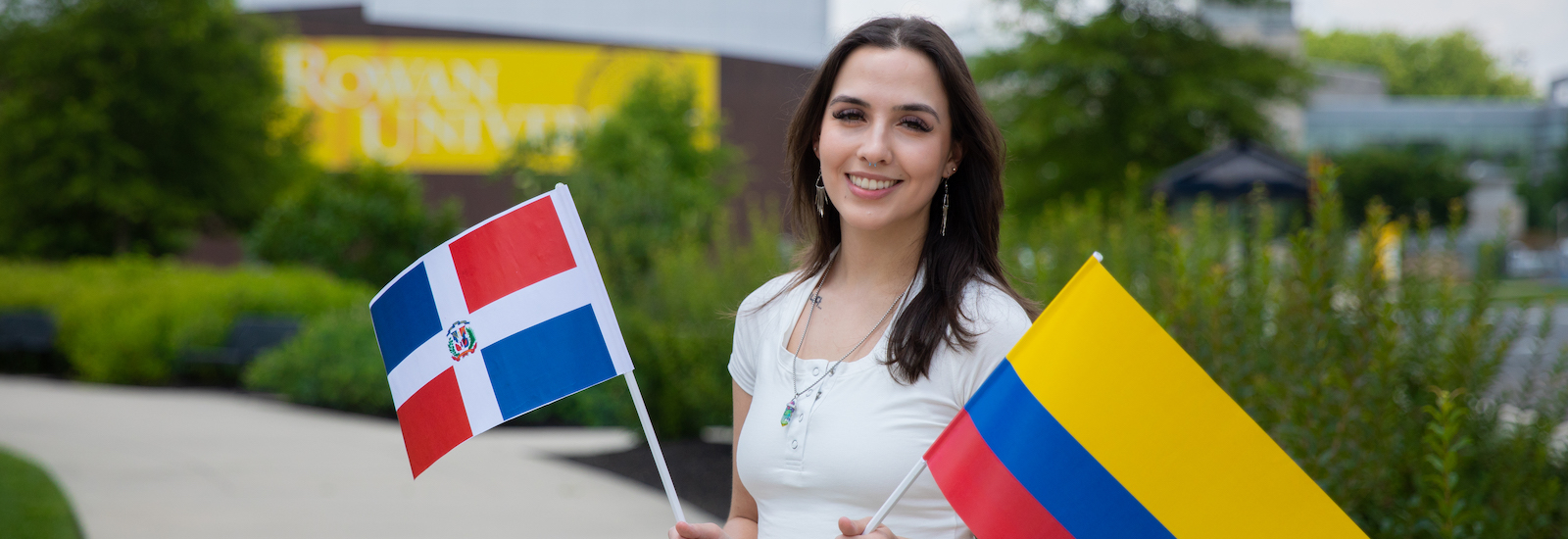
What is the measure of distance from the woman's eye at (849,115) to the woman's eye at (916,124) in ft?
0.25

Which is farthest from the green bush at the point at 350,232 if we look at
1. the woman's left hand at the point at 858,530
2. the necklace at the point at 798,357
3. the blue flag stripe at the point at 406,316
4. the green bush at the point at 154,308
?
the woman's left hand at the point at 858,530

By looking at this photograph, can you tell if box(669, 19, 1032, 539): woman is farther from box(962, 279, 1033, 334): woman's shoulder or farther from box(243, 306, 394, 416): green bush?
box(243, 306, 394, 416): green bush

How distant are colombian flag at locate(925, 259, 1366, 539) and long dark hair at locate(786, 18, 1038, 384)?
13 centimetres

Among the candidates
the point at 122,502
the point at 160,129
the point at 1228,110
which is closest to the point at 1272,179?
the point at 1228,110

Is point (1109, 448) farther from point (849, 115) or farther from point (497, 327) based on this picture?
point (497, 327)

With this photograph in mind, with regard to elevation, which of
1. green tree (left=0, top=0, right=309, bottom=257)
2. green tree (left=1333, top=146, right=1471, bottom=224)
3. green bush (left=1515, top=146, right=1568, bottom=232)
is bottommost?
green bush (left=1515, top=146, right=1568, bottom=232)

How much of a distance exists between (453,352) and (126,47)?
20.6m

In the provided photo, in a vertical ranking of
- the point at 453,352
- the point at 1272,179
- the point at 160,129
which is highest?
the point at 160,129

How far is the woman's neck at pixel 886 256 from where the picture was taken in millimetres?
2137

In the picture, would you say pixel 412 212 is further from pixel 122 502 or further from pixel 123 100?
pixel 122 502

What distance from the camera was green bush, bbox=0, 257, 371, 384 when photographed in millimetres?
13945

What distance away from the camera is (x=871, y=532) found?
72.4 inches

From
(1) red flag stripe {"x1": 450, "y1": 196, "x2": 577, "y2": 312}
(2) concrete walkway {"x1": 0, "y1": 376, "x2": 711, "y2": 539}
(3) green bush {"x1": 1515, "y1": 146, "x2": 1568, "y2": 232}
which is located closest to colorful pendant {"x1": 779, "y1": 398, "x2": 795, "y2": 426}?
(1) red flag stripe {"x1": 450, "y1": 196, "x2": 577, "y2": 312}

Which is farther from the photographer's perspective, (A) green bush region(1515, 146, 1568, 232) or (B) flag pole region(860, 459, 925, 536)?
(A) green bush region(1515, 146, 1568, 232)
